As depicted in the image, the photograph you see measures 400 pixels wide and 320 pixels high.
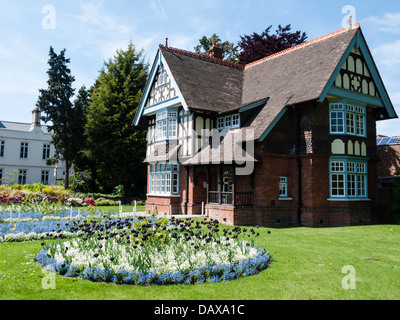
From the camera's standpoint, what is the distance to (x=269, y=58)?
80.2ft

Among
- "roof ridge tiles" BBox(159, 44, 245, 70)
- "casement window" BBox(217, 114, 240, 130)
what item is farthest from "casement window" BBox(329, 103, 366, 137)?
"roof ridge tiles" BBox(159, 44, 245, 70)

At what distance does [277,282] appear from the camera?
6.80 metres

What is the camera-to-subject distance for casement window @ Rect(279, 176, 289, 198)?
17422 mm

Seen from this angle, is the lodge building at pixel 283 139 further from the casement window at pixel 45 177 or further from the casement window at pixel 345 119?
the casement window at pixel 45 177

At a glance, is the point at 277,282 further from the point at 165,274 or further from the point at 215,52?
the point at 215,52

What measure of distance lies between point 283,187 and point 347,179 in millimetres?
3612

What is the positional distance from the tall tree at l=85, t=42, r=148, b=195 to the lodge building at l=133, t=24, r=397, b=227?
410 inches

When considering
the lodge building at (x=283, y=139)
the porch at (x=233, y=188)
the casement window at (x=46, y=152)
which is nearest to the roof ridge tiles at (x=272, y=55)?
the lodge building at (x=283, y=139)

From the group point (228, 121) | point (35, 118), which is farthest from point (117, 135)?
point (35, 118)

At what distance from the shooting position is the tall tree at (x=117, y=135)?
Result: 32250 millimetres

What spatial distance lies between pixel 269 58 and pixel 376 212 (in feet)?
43.0

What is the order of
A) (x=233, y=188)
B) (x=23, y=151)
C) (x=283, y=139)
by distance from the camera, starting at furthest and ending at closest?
(x=23, y=151) < (x=283, y=139) < (x=233, y=188)

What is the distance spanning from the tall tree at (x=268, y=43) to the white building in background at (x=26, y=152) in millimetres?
30144
